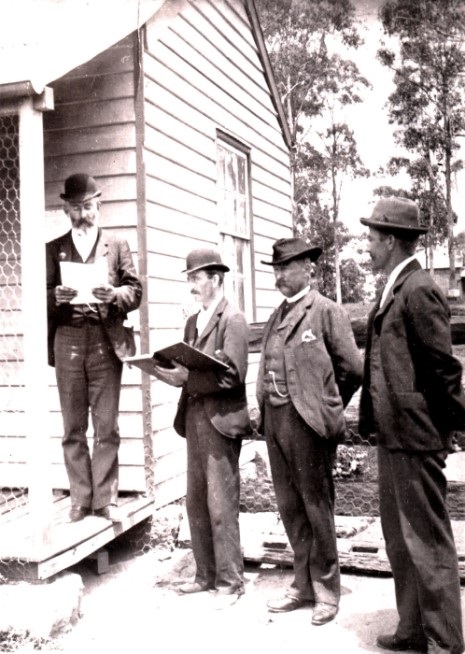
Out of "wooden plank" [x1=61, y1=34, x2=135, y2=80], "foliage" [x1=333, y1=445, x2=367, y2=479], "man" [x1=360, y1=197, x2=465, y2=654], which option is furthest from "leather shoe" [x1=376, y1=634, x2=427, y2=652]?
"wooden plank" [x1=61, y1=34, x2=135, y2=80]

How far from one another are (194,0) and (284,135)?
3016 mm

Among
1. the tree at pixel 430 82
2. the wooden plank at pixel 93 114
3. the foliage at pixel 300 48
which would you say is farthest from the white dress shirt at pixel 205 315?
the foliage at pixel 300 48

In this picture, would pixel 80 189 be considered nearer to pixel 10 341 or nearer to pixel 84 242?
pixel 84 242

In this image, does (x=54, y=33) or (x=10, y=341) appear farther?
(x=10, y=341)

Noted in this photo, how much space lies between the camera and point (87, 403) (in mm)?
4645

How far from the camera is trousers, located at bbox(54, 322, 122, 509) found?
4559 millimetres

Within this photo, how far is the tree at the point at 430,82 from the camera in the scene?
14.6m

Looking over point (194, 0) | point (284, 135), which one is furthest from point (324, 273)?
point (194, 0)

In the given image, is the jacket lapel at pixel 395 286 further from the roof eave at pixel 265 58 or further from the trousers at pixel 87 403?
the roof eave at pixel 265 58

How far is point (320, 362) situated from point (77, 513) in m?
1.92

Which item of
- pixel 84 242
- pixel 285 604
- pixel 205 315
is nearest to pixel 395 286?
pixel 205 315

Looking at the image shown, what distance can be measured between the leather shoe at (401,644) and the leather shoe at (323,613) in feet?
1.20

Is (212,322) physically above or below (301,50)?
below

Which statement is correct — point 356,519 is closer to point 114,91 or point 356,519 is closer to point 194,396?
point 194,396
